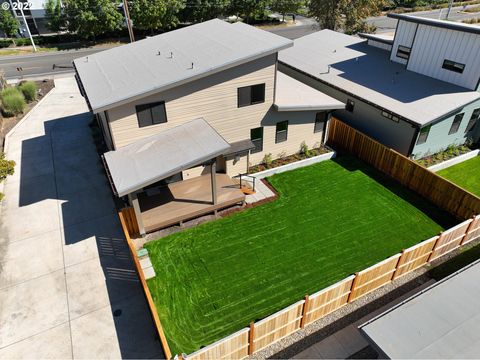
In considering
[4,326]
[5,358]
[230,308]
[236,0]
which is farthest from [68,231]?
[236,0]

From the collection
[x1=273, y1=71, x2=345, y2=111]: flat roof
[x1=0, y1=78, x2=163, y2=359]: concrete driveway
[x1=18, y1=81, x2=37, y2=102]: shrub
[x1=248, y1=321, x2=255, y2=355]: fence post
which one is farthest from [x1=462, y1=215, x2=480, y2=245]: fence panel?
[x1=18, y1=81, x2=37, y2=102]: shrub

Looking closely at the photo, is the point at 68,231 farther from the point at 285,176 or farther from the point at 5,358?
the point at 285,176

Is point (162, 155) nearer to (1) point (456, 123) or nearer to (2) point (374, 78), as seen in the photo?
(2) point (374, 78)

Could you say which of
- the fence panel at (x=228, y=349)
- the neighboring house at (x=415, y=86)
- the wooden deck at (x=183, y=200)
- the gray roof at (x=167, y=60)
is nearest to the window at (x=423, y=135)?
the neighboring house at (x=415, y=86)

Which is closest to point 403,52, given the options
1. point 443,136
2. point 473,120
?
point 473,120

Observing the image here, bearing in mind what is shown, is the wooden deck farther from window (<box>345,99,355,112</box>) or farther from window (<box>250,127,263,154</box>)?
window (<box>345,99,355,112</box>)
